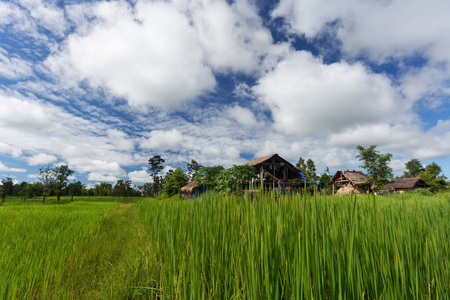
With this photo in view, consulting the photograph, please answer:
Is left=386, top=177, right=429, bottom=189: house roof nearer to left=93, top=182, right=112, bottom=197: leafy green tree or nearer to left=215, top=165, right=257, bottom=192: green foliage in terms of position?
left=215, top=165, right=257, bottom=192: green foliage

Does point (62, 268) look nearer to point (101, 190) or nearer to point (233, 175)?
point (233, 175)

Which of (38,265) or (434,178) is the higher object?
(434,178)

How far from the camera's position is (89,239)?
169 inches

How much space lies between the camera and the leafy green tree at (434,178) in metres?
39.4

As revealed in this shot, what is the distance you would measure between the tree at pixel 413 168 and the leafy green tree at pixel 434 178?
19.1 ft

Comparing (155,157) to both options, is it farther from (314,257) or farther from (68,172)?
(314,257)

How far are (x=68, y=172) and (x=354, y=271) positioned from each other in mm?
65153

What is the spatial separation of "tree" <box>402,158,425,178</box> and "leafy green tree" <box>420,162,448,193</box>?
19.1 feet

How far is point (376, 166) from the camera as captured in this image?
28.9 metres

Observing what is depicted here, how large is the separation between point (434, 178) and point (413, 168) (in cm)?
1629

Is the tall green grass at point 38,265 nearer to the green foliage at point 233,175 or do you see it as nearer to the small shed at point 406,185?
the green foliage at point 233,175

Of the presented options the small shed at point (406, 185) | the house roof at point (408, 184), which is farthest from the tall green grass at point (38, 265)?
the house roof at point (408, 184)

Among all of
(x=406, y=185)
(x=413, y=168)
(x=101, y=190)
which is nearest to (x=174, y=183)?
(x=406, y=185)

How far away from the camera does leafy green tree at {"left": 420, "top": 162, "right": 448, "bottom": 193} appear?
39391 mm
